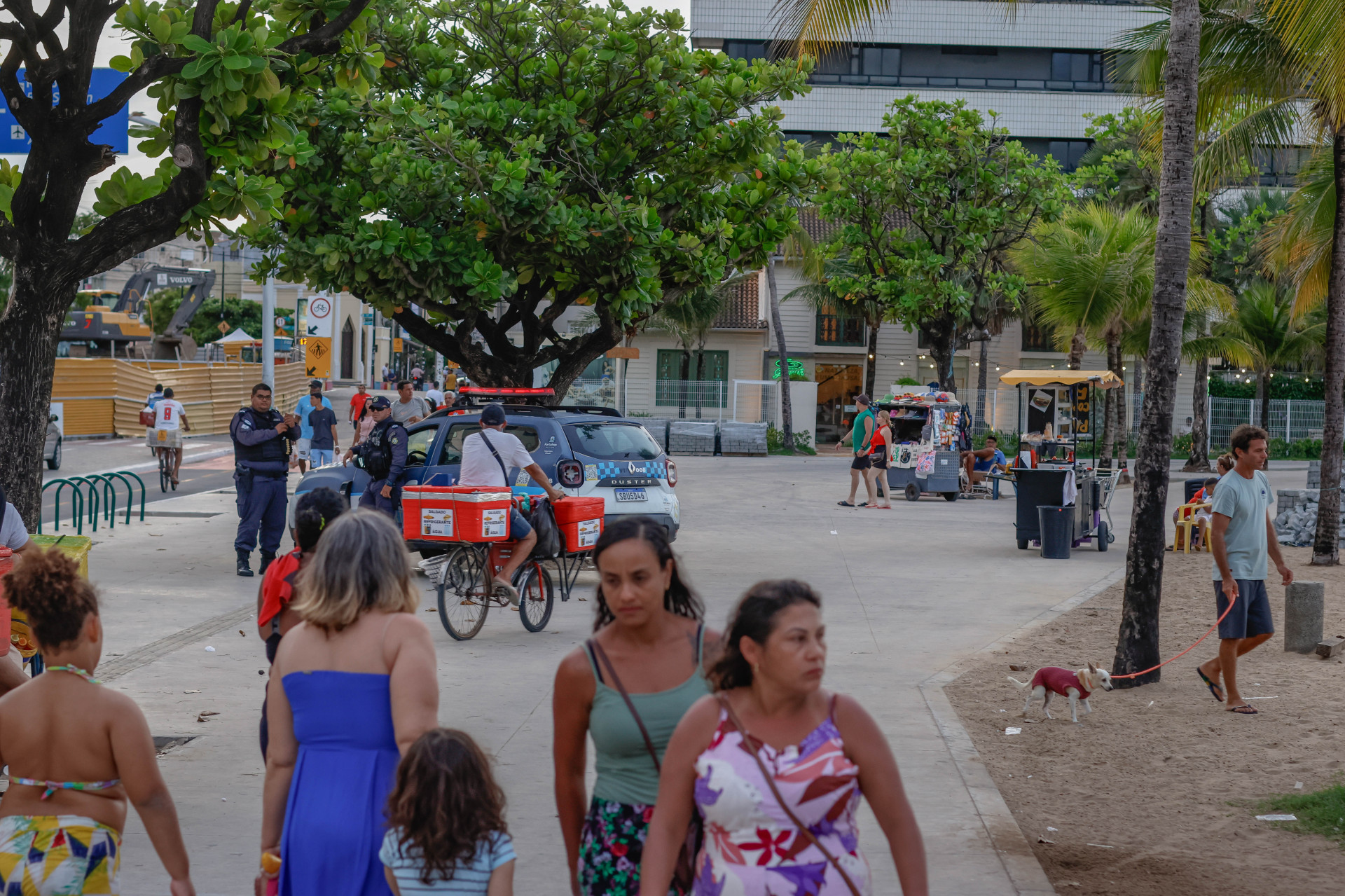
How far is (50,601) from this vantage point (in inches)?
139

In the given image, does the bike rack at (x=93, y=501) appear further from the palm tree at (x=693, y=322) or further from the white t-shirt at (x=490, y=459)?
the palm tree at (x=693, y=322)

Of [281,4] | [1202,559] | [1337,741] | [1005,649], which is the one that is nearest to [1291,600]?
[1005,649]

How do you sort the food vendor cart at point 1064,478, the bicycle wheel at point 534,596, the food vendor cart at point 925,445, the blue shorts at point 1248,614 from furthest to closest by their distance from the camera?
1. the food vendor cart at point 925,445
2. the food vendor cart at point 1064,478
3. the bicycle wheel at point 534,596
4. the blue shorts at point 1248,614

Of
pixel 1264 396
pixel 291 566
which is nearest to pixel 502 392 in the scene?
pixel 291 566

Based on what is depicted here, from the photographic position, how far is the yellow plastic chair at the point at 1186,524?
17.8 meters

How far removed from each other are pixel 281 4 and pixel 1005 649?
701 centimetres

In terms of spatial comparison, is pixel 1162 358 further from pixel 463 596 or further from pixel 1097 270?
pixel 1097 270

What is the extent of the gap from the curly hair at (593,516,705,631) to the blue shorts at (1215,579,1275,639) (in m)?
5.63

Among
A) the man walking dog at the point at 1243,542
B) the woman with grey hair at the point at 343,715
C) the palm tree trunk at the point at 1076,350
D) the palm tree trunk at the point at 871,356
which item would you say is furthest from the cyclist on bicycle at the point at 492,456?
the palm tree trunk at the point at 871,356

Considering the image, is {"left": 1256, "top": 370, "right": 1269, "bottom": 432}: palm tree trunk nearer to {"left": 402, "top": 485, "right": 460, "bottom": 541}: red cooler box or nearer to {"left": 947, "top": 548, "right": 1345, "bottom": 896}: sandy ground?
{"left": 947, "top": 548, "right": 1345, "bottom": 896}: sandy ground

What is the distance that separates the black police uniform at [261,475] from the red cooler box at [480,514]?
315 cm

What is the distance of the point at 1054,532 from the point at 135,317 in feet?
150

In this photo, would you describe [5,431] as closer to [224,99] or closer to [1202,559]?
[224,99]

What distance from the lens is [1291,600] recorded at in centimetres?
1045
